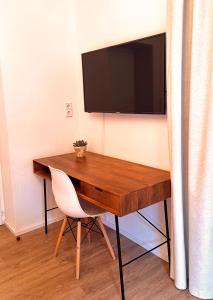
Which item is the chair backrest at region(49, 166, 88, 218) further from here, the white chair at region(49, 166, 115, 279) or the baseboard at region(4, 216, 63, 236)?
the baseboard at region(4, 216, 63, 236)

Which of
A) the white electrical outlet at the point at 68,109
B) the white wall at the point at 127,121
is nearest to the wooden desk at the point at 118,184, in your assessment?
the white wall at the point at 127,121

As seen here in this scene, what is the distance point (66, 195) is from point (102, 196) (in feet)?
1.09

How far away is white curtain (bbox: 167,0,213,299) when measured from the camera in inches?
62.3

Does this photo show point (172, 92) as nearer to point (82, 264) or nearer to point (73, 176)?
point (73, 176)

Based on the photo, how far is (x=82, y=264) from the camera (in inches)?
90.4

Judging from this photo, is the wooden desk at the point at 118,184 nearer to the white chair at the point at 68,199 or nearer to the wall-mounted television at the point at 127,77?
the white chair at the point at 68,199

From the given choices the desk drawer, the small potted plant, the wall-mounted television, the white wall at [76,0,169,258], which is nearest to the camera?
the desk drawer

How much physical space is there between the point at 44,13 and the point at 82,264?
2.32m

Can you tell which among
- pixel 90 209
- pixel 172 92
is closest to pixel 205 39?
pixel 172 92

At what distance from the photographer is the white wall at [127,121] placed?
6.90 ft

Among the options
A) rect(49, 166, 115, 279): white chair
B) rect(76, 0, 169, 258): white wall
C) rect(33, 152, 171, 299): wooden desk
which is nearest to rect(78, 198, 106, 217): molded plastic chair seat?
rect(49, 166, 115, 279): white chair

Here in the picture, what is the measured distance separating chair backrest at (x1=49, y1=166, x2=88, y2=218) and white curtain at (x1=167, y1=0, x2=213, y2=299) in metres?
0.68

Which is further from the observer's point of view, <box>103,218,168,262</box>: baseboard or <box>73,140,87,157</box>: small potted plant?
<box>73,140,87,157</box>: small potted plant

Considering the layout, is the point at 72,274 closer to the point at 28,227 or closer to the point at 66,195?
the point at 66,195
